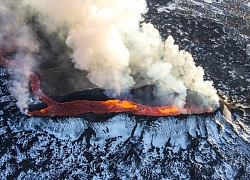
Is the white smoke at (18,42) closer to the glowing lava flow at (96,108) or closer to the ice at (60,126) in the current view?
the ice at (60,126)

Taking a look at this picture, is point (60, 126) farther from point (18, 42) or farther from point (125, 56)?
point (18, 42)

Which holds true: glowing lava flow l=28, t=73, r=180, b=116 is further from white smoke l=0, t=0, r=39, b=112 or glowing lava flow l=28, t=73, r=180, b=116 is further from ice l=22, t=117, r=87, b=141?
white smoke l=0, t=0, r=39, b=112

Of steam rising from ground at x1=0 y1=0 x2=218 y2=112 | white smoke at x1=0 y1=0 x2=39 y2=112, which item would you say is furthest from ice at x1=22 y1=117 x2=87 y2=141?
steam rising from ground at x1=0 y1=0 x2=218 y2=112

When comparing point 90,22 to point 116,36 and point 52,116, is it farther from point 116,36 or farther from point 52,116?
point 52,116

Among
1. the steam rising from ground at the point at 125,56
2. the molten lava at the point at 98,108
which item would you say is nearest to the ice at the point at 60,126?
the molten lava at the point at 98,108

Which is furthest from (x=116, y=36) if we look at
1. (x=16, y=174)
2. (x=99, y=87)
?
(x=16, y=174)

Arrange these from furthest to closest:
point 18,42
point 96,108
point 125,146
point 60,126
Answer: point 18,42 < point 96,108 < point 60,126 < point 125,146

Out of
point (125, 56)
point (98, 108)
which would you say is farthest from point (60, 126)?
point (125, 56)

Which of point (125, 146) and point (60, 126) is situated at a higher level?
point (60, 126)
